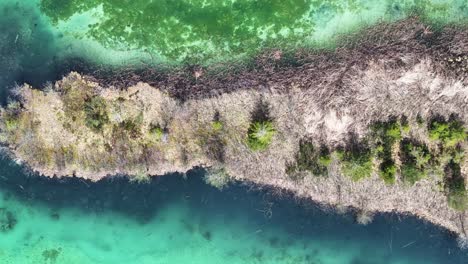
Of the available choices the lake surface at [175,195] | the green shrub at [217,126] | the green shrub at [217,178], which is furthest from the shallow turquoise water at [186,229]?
the green shrub at [217,126]

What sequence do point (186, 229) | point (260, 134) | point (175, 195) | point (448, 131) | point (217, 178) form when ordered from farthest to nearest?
1. point (186, 229)
2. point (175, 195)
3. point (217, 178)
4. point (260, 134)
5. point (448, 131)

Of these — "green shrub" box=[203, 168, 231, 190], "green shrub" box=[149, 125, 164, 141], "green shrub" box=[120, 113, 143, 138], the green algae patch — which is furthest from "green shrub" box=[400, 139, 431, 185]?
"green shrub" box=[120, 113, 143, 138]

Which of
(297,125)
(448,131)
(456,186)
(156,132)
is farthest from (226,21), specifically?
(456,186)

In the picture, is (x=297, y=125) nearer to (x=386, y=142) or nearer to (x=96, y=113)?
(x=386, y=142)

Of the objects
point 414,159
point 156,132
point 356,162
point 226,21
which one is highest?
point 226,21

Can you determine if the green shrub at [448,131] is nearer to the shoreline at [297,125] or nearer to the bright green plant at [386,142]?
the shoreline at [297,125]

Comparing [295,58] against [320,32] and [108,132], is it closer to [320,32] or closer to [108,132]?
[320,32]

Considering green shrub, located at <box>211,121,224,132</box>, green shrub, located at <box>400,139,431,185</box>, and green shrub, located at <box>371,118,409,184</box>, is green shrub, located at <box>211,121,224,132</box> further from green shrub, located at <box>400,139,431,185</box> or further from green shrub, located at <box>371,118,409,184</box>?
green shrub, located at <box>400,139,431,185</box>
